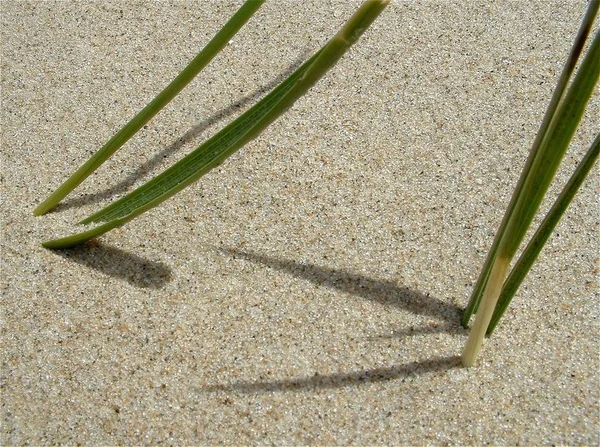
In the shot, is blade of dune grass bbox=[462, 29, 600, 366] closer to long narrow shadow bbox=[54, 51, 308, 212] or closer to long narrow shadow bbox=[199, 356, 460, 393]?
long narrow shadow bbox=[199, 356, 460, 393]

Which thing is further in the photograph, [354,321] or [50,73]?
[50,73]

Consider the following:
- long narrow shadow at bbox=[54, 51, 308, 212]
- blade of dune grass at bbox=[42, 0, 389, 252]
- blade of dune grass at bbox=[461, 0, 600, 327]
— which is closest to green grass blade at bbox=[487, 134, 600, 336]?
blade of dune grass at bbox=[461, 0, 600, 327]

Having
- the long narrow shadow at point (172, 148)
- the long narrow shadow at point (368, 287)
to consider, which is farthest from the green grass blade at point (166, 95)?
the long narrow shadow at point (368, 287)

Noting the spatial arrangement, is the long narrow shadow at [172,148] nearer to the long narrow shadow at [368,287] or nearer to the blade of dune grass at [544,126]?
the long narrow shadow at [368,287]

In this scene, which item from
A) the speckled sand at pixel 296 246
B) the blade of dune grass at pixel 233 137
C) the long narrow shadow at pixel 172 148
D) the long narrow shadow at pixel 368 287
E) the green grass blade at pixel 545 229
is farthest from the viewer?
the long narrow shadow at pixel 172 148

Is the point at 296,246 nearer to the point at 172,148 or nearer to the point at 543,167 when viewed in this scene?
the point at 172,148

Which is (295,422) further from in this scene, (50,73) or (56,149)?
(50,73)

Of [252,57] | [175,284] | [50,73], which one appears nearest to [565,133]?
Answer: [175,284]
